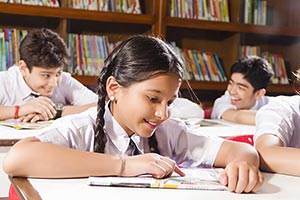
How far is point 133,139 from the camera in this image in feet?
4.24

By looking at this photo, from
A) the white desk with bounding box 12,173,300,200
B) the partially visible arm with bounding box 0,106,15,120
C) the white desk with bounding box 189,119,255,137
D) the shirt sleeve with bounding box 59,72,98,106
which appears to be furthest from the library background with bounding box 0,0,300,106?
the white desk with bounding box 12,173,300,200

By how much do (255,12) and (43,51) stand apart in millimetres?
1833

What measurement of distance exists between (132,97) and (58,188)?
0.34 m

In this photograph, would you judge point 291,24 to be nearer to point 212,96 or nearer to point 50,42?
point 212,96

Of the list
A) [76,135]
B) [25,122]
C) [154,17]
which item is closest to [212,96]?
[154,17]

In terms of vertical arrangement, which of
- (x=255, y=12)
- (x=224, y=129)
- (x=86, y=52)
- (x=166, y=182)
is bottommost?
(x=224, y=129)

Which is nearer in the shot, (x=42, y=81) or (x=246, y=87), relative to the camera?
(x=42, y=81)

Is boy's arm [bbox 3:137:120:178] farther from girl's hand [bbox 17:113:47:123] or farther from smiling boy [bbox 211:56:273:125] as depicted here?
smiling boy [bbox 211:56:273:125]

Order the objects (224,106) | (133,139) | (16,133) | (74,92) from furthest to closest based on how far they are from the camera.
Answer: (224,106), (74,92), (16,133), (133,139)

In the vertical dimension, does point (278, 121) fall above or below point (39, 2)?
below

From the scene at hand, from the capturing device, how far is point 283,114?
1.37 metres

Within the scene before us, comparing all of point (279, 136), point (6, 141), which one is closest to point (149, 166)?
point (279, 136)

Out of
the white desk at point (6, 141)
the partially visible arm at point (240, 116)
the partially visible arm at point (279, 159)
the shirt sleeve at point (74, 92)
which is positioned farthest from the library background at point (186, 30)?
the partially visible arm at point (279, 159)

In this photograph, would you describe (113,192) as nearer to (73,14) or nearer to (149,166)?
(149,166)
